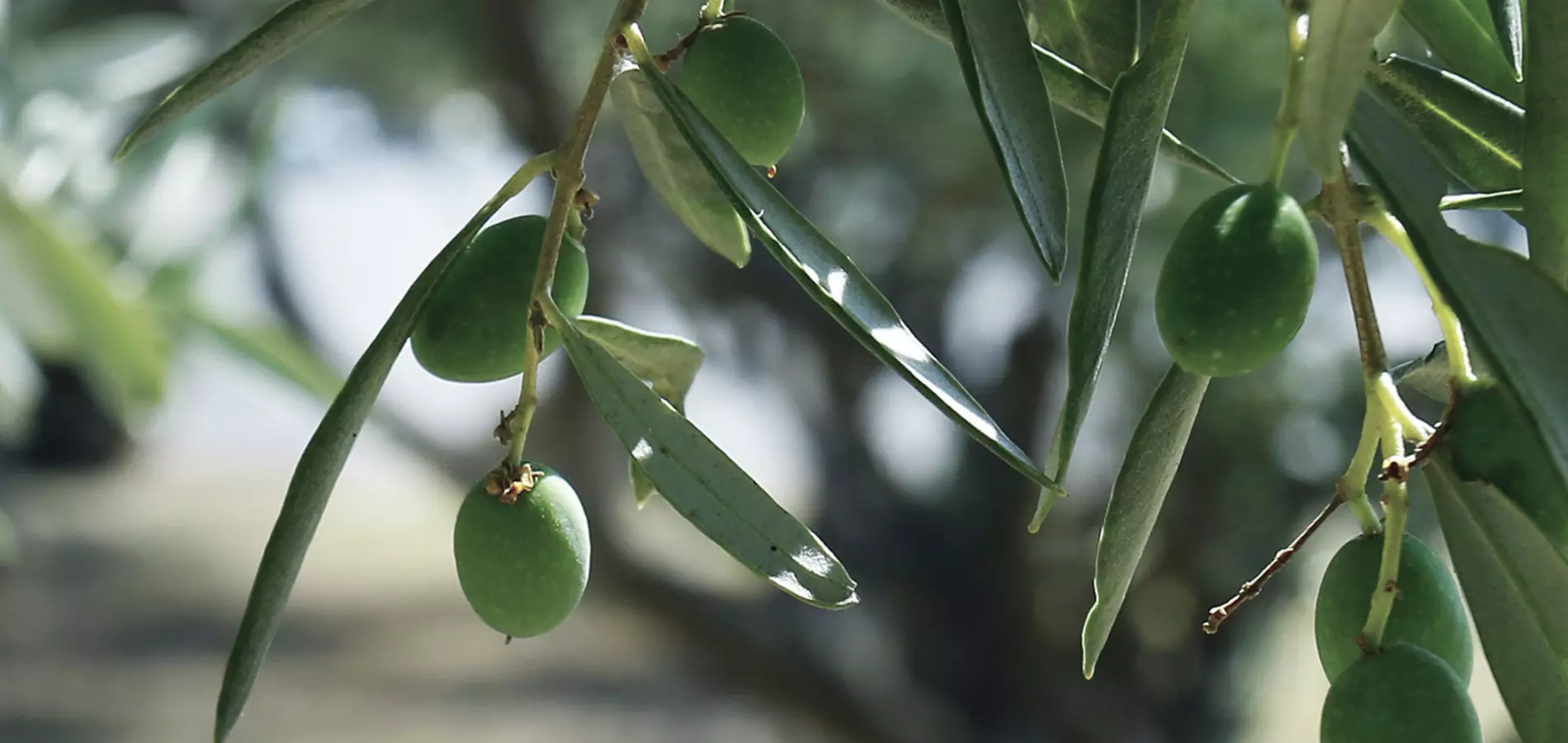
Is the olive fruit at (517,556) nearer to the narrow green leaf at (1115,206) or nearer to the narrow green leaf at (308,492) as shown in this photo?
the narrow green leaf at (308,492)

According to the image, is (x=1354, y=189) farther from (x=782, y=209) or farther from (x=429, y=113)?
(x=429, y=113)

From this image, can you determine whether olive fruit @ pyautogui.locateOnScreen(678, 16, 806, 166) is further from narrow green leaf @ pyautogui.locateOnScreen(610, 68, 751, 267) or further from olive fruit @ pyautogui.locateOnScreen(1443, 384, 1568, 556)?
olive fruit @ pyautogui.locateOnScreen(1443, 384, 1568, 556)

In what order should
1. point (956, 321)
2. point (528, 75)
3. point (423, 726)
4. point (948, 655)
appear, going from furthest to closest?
point (423, 726) → point (948, 655) → point (956, 321) → point (528, 75)

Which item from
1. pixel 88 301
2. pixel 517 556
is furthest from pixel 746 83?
pixel 88 301

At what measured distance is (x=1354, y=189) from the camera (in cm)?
33

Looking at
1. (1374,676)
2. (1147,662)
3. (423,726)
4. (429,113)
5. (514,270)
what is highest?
(429,113)

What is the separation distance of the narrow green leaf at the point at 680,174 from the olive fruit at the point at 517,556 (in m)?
0.11

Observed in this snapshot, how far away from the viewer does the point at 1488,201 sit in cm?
36

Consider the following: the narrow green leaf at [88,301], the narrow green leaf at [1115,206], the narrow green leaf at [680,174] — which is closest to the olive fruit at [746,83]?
the narrow green leaf at [680,174]

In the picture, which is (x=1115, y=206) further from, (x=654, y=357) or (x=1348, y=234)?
(x=654, y=357)

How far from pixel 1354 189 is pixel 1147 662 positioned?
259cm

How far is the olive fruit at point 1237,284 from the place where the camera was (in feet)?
1.03

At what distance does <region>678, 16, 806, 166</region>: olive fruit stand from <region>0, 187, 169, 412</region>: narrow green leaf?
73 centimetres

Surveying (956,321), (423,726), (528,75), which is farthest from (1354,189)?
(423,726)
